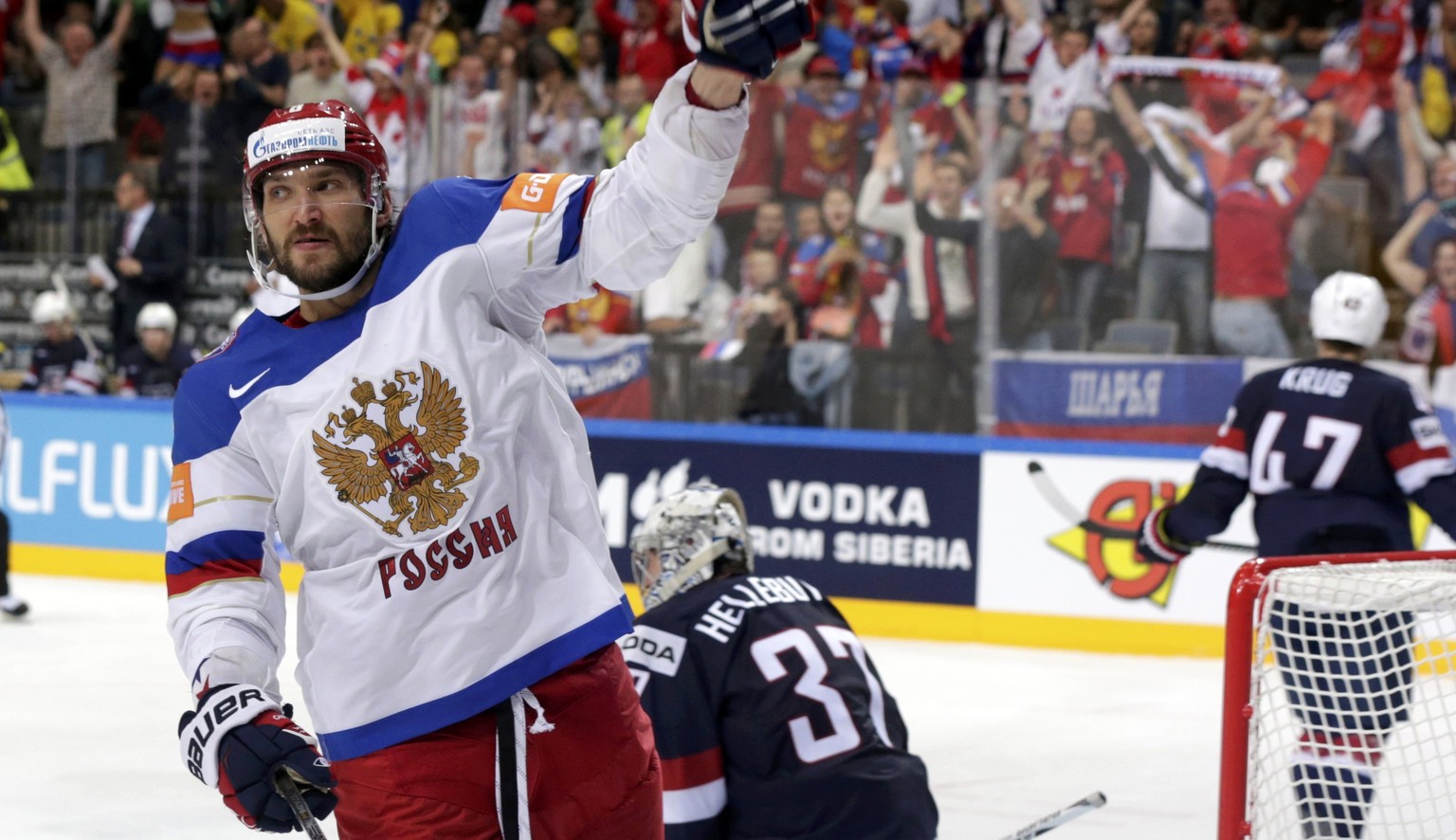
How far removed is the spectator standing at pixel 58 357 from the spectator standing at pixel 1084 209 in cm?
496

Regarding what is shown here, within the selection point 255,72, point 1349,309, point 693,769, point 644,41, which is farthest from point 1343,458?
point 255,72

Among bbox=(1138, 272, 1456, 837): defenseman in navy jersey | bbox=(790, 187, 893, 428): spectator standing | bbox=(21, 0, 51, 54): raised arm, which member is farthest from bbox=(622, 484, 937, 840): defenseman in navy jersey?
bbox=(21, 0, 51, 54): raised arm

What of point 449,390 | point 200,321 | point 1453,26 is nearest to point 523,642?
point 449,390

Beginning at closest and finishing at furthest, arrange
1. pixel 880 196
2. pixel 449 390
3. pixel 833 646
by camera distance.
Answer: pixel 449 390
pixel 833 646
pixel 880 196

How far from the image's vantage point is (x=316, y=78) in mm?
10555

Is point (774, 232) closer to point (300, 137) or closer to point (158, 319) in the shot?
point (158, 319)

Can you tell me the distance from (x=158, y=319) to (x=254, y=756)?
25.8 ft

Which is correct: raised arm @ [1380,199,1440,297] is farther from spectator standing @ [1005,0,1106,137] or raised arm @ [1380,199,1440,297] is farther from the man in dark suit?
the man in dark suit

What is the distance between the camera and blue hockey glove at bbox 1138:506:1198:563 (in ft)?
15.9

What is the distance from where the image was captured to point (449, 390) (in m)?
2.34

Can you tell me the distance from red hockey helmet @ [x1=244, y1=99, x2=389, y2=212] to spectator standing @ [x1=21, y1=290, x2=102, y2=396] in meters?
7.71

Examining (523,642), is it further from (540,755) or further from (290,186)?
(290,186)

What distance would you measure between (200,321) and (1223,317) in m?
5.17

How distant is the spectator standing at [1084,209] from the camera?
743 centimetres
